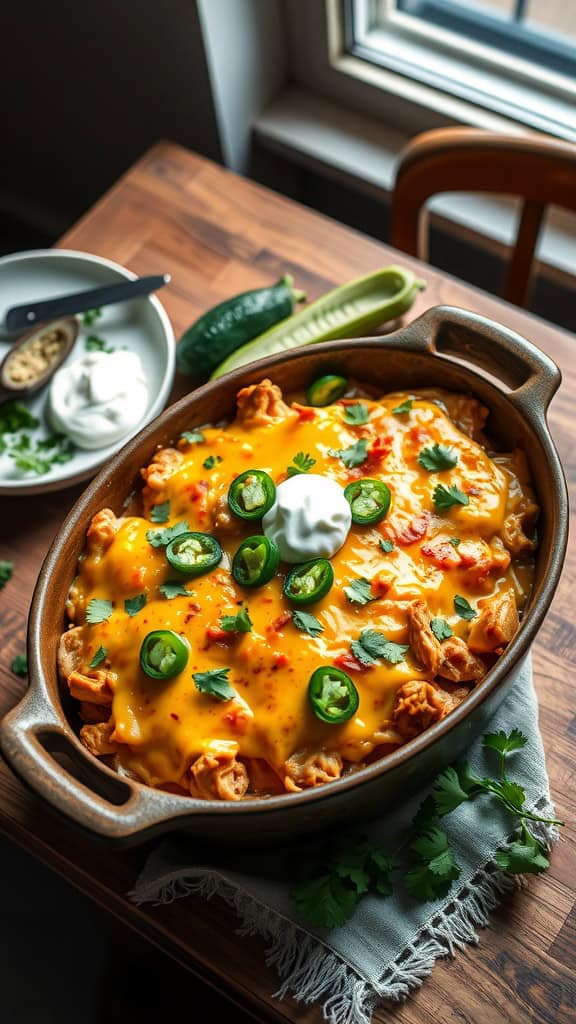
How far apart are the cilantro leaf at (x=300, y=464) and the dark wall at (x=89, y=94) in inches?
55.6

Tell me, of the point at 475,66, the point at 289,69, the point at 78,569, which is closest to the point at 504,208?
the point at 475,66

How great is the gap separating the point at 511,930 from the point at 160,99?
233cm

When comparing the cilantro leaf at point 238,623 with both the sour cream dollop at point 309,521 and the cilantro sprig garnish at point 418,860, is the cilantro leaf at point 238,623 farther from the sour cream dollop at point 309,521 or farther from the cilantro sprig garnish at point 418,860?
the cilantro sprig garnish at point 418,860

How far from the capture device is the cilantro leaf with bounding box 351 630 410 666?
1.44m

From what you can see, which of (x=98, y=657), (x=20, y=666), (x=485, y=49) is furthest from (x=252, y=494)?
(x=485, y=49)

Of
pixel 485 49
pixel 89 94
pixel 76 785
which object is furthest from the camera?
pixel 89 94

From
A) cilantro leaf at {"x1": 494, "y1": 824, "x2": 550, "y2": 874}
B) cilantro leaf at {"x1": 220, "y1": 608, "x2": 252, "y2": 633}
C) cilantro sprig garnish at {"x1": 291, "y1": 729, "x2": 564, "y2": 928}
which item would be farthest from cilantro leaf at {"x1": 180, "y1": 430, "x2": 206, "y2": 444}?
cilantro leaf at {"x1": 494, "y1": 824, "x2": 550, "y2": 874}

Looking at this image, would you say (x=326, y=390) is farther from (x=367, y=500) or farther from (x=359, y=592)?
(x=359, y=592)

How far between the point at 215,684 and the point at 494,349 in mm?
664

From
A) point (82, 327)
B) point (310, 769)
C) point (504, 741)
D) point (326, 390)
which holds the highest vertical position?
point (326, 390)

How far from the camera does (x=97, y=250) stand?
223 centimetres

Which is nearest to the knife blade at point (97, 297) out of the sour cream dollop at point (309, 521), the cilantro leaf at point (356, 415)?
the cilantro leaf at point (356, 415)

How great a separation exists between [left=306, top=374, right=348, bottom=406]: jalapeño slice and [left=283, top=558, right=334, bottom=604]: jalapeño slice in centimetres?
32

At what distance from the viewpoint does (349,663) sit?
1.43 m
